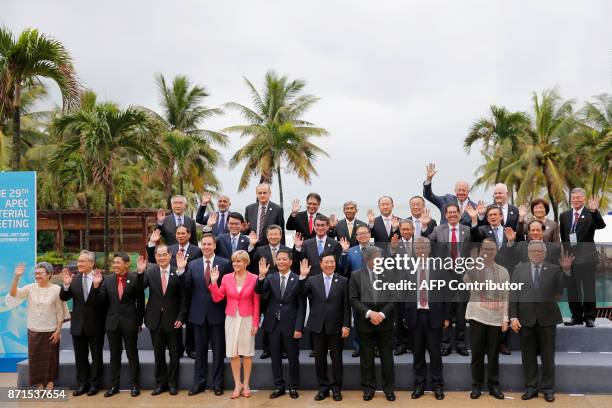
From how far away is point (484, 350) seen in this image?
614cm

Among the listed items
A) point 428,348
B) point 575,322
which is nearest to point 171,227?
point 428,348

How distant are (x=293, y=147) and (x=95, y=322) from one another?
17132 mm

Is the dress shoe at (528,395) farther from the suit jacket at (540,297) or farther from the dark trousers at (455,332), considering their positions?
the dark trousers at (455,332)

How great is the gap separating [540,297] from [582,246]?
1.56 meters

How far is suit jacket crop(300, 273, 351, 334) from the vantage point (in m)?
6.14

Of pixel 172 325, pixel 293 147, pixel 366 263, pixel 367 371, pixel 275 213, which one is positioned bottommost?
pixel 367 371

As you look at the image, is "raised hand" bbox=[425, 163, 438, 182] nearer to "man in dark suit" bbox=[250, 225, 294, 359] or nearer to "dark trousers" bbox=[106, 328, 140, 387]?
"man in dark suit" bbox=[250, 225, 294, 359]

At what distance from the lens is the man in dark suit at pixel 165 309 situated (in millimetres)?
6395

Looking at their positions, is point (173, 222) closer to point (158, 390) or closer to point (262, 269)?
point (262, 269)

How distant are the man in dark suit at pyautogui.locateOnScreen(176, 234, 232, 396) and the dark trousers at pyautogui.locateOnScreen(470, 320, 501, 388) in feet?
9.09

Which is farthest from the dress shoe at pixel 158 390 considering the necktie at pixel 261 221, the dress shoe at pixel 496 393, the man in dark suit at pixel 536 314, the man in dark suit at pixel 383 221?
the man in dark suit at pixel 536 314

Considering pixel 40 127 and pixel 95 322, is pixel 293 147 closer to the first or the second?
pixel 40 127

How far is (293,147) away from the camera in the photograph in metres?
23.1

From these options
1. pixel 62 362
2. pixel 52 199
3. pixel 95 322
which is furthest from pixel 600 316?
pixel 52 199
